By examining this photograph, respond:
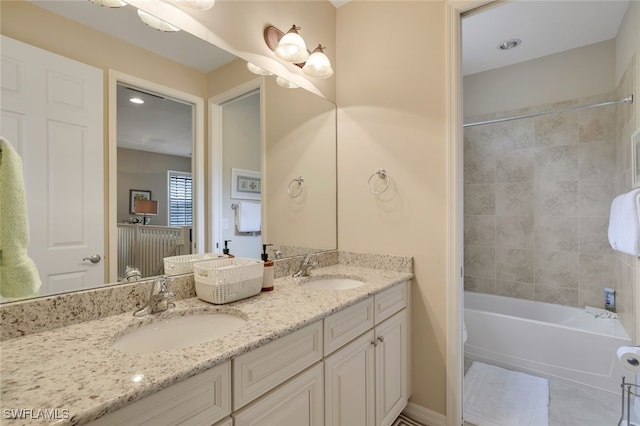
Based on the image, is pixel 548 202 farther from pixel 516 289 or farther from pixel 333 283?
pixel 333 283

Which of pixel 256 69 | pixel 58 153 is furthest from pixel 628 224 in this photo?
pixel 58 153

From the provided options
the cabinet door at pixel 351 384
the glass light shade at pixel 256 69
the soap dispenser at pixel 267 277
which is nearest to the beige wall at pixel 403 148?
the cabinet door at pixel 351 384

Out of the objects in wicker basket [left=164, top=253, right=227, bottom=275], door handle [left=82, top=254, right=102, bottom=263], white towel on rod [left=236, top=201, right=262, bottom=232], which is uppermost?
white towel on rod [left=236, top=201, right=262, bottom=232]

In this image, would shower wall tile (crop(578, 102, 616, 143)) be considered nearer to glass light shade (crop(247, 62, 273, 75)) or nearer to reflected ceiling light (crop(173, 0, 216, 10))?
glass light shade (crop(247, 62, 273, 75))

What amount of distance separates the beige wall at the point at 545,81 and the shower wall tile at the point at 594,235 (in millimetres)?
1080

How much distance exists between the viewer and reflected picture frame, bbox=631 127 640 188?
1816 millimetres

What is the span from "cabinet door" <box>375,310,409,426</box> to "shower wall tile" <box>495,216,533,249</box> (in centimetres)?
186

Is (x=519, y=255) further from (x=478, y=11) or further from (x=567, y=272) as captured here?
(x=478, y=11)

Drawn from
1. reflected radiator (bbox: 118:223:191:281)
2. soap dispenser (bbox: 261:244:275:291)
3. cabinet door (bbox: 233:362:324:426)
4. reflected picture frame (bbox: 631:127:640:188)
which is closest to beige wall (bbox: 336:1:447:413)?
soap dispenser (bbox: 261:244:275:291)

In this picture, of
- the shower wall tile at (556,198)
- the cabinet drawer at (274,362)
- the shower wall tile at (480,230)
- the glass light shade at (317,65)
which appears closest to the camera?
the cabinet drawer at (274,362)

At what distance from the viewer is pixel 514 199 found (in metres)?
2.91

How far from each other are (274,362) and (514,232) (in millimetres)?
2867

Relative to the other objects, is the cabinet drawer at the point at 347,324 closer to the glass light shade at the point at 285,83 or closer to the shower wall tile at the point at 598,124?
the glass light shade at the point at 285,83

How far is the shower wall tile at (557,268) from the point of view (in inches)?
104
